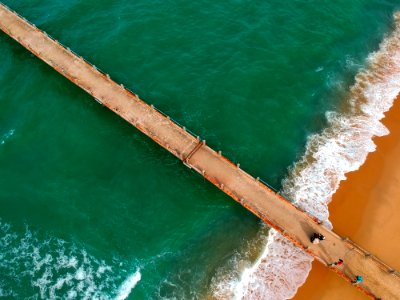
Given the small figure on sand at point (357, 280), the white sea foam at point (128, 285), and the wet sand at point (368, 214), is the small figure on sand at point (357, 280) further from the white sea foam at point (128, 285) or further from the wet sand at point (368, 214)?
the white sea foam at point (128, 285)

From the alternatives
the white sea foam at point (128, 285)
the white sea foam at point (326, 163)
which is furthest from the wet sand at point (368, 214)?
the white sea foam at point (128, 285)

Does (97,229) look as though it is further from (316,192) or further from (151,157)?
(316,192)

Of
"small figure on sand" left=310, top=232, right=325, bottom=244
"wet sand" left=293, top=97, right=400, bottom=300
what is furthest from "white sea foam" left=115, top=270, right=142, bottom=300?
"small figure on sand" left=310, top=232, right=325, bottom=244

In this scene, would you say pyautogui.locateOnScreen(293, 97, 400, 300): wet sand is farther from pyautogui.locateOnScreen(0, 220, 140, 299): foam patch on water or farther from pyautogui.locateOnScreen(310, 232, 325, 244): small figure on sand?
pyautogui.locateOnScreen(0, 220, 140, 299): foam patch on water

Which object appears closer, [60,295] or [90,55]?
[60,295]

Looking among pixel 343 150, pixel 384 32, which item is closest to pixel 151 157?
pixel 343 150

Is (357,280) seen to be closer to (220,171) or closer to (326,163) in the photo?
(326,163)
